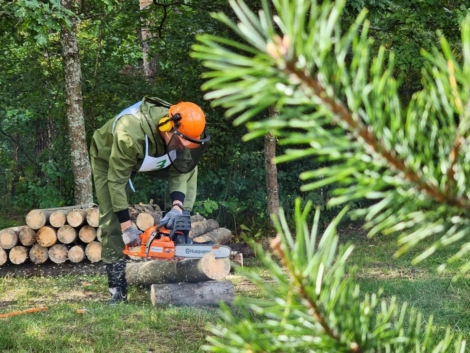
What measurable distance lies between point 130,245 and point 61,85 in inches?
221

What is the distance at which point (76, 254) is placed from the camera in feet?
26.0

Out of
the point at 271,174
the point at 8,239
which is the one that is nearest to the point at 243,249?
the point at 271,174

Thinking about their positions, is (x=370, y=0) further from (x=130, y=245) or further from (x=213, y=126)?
(x=130, y=245)

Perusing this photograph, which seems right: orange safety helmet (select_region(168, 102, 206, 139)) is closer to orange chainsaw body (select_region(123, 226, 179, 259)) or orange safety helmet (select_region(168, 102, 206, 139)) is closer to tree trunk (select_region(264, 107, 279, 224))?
orange chainsaw body (select_region(123, 226, 179, 259))

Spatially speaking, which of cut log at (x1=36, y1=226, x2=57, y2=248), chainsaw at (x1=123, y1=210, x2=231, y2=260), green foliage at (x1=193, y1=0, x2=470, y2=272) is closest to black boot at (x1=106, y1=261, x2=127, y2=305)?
chainsaw at (x1=123, y1=210, x2=231, y2=260)

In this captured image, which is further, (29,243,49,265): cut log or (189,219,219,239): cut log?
(189,219,219,239): cut log

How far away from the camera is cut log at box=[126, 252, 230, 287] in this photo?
19.7 ft

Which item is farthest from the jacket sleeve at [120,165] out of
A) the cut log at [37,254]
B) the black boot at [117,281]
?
the cut log at [37,254]

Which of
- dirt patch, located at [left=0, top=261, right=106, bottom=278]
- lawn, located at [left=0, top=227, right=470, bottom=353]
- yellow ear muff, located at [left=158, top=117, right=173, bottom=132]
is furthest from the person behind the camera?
dirt patch, located at [left=0, top=261, right=106, bottom=278]

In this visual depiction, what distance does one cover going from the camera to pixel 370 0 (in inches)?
309

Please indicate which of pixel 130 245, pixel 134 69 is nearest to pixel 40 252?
pixel 130 245

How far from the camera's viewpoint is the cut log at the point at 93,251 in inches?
313

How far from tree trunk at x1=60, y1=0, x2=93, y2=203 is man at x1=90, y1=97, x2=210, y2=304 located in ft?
10.4

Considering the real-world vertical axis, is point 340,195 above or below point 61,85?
below
